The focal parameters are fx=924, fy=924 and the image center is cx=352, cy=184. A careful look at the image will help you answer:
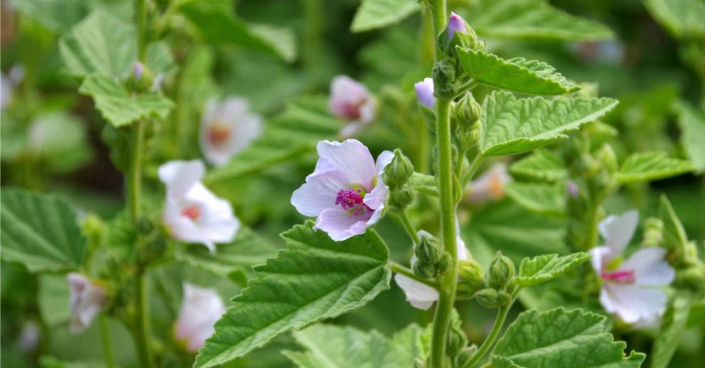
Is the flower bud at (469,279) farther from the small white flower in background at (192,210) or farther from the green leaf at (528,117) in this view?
the small white flower in background at (192,210)

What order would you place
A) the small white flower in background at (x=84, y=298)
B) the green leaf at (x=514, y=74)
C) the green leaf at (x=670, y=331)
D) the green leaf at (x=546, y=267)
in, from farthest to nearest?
1. the small white flower in background at (x=84, y=298)
2. the green leaf at (x=670, y=331)
3. the green leaf at (x=546, y=267)
4. the green leaf at (x=514, y=74)

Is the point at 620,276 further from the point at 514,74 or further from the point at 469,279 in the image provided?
the point at 514,74

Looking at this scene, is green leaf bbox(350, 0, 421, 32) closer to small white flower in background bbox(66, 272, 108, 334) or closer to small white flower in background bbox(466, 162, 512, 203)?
small white flower in background bbox(466, 162, 512, 203)

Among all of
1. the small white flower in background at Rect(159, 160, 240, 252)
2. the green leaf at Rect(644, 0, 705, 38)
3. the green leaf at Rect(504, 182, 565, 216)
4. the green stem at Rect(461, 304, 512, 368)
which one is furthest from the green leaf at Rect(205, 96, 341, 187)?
the green stem at Rect(461, 304, 512, 368)

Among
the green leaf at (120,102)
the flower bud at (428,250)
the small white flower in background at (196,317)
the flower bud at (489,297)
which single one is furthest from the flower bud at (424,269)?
the small white flower in background at (196,317)

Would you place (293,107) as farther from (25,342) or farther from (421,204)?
(25,342)

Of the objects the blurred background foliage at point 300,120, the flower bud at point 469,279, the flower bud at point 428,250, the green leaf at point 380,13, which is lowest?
the blurred background foliage at point 300,120
